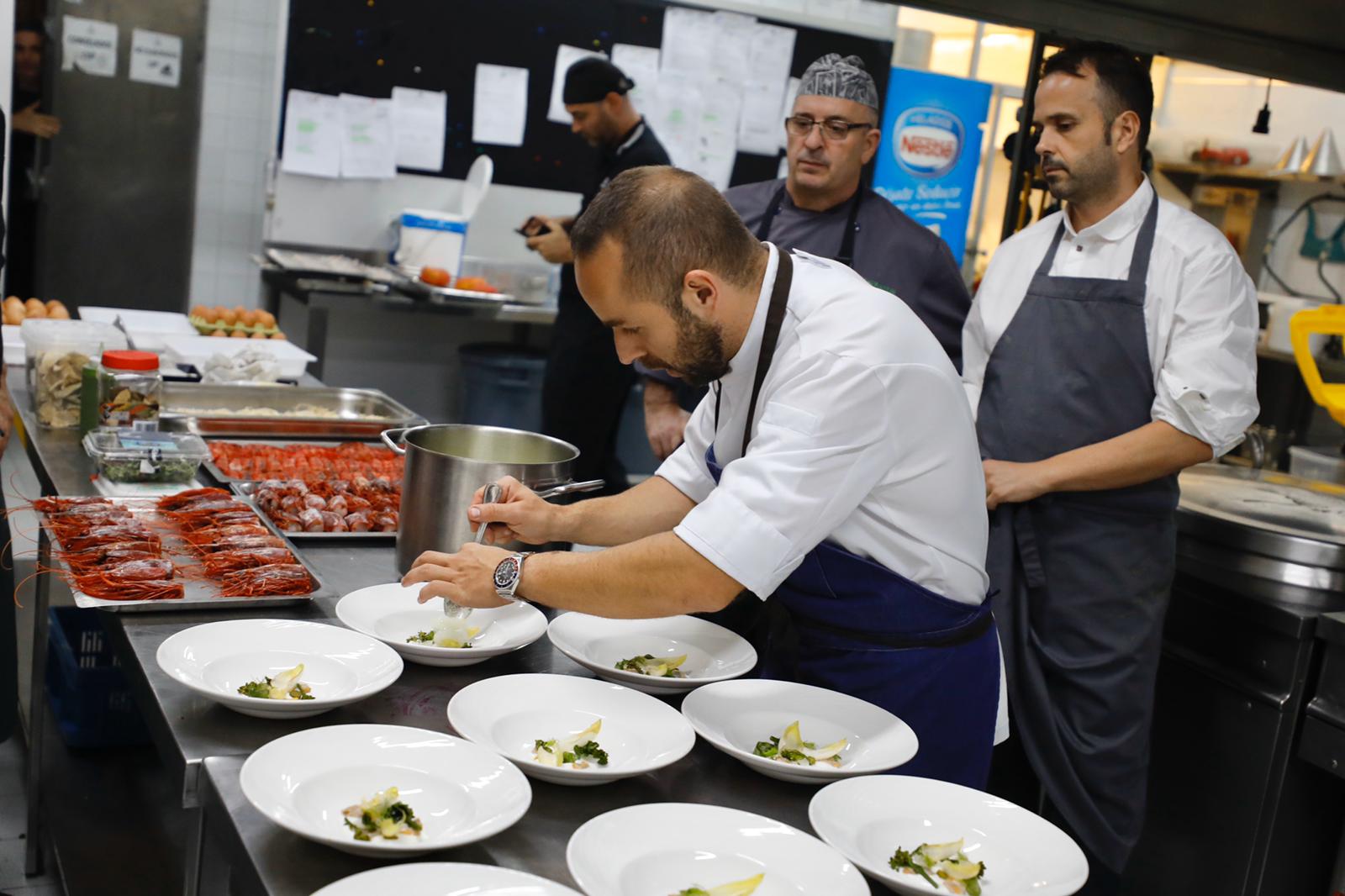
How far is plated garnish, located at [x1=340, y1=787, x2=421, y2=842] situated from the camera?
128 centimetres

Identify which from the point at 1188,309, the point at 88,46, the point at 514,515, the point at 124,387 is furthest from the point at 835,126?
the point at 88,46

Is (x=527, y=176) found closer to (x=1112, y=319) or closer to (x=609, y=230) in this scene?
(x=1112, y=319)

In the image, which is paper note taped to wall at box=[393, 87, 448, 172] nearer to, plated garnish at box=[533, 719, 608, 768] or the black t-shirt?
the black t-shirt

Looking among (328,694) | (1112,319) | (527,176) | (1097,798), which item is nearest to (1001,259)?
(1112,319)

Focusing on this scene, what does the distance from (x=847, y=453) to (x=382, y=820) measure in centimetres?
78

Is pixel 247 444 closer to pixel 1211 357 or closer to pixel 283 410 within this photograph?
pixel 283 410

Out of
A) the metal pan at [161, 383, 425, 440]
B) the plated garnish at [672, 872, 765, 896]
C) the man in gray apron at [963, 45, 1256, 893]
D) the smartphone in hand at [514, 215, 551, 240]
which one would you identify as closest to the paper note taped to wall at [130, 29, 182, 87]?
the smartphone in hand at [514, 215, 551, 240]

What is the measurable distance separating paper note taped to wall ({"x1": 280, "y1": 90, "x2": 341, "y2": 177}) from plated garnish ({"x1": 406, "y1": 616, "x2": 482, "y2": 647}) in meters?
4.84

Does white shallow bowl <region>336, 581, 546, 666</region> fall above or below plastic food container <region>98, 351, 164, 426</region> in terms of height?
below

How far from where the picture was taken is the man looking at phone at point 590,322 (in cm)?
467

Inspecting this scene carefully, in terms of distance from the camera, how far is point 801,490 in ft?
5.56

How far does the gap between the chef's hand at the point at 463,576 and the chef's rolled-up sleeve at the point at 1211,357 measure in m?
1.50

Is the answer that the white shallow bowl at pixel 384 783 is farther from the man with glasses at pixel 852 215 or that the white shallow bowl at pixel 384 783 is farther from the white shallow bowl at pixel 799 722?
the man with glasses at pixel 852 215

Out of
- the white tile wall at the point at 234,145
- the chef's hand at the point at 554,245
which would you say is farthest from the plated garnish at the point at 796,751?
the white tile wall at the point at 234,145
